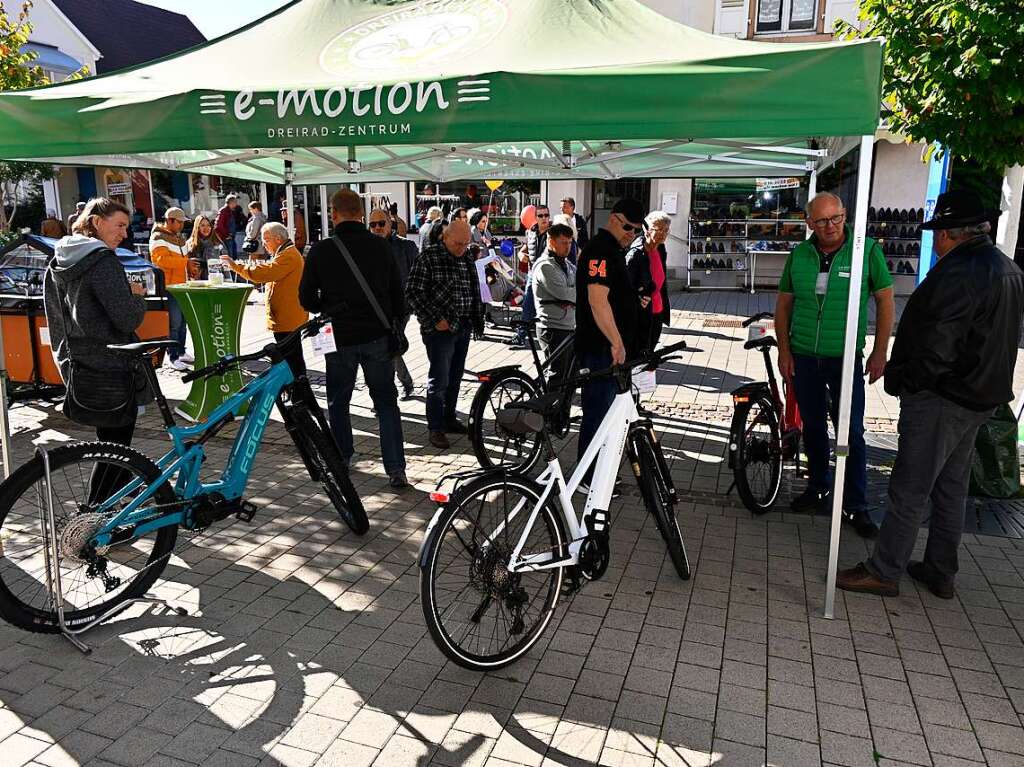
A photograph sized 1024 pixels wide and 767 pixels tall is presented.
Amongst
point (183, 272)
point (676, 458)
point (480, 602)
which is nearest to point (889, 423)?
point (676, 458)

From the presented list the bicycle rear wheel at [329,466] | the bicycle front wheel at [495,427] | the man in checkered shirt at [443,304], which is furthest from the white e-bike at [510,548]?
the man in checkered shirt at [443,304]

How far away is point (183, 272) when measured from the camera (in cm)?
898

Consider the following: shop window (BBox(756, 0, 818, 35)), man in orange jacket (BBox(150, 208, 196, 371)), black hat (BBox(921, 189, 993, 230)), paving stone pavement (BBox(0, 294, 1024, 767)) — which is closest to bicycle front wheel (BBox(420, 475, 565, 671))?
paving stone pavement (BBox(0, 294, 1024, 767))

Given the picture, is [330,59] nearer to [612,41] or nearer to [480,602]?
[612,41]

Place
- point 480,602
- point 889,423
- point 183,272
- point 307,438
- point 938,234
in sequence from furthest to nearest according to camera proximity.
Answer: point 183,272 → point 889,423 → point 307,438 → point 938,234 → point 480,602

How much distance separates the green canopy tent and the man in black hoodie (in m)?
0.83

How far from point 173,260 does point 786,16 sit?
13693 mm

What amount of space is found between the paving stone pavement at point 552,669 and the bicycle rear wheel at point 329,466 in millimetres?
151

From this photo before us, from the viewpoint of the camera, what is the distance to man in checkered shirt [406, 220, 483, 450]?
6.30 metres

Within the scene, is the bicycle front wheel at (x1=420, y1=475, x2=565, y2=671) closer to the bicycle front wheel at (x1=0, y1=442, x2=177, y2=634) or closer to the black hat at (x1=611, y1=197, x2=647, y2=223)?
the bicycle front wheel at (x1=0, y1=442, x2=177, y2=634)

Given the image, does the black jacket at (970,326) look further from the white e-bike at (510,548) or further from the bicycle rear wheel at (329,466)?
the bicycle rear wheel at (329,466)

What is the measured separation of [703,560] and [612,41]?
116 inches

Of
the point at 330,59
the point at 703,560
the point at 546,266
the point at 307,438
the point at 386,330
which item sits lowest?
the point at 703,560

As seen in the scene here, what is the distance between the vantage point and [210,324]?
692 cm
